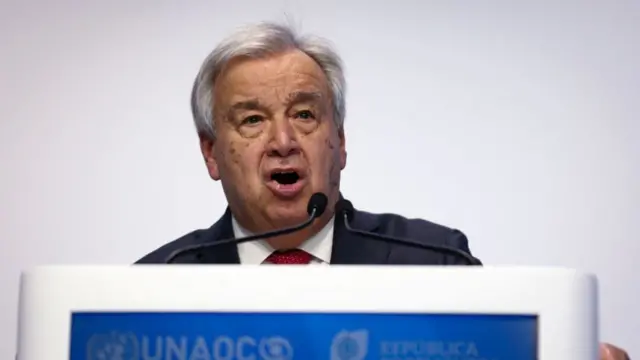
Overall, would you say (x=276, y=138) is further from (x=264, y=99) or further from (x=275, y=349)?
(x=275, y=349)

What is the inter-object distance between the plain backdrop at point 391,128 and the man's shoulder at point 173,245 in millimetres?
29

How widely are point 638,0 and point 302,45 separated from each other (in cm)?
68

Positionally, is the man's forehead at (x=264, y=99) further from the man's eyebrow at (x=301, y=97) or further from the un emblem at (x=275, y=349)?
the un emblem at (x=275, y=349)

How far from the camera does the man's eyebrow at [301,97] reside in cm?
187

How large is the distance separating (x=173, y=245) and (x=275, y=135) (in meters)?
0.29

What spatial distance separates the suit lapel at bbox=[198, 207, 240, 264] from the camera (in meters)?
1.73

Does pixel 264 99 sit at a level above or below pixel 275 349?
above

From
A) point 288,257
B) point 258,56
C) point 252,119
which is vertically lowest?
point 288,257

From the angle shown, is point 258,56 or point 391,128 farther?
point 391,128

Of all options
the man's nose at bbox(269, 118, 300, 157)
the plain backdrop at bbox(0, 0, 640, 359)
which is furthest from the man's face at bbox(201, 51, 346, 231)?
the plain backdrop at bbox(0, 0, 640, 359)

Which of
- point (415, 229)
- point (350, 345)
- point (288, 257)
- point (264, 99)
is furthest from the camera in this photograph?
point (415, 229)

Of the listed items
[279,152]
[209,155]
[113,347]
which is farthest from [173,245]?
[113,347]

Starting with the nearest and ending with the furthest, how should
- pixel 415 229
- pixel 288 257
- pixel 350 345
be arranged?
pixel 350 345 < pixel 288 257 < pixel 415 229

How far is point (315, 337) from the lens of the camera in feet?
3.02
